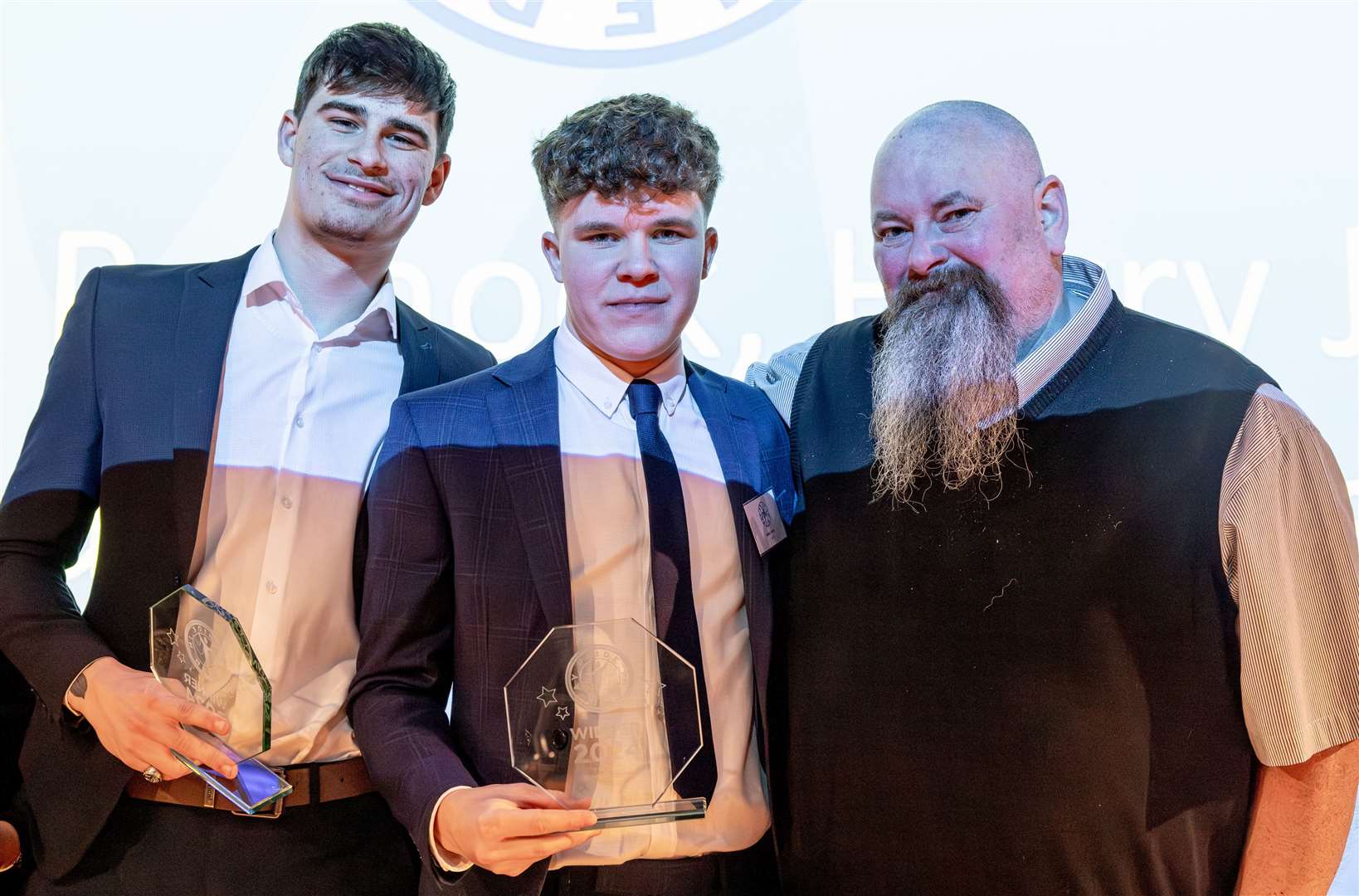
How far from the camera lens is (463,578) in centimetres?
160

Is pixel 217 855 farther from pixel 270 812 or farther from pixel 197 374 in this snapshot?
pixel 197 374

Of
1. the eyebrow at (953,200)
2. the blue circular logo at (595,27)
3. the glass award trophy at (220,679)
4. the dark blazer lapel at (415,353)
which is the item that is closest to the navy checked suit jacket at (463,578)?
the glass award trophy at (220,679)

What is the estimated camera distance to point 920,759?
5.34 ft

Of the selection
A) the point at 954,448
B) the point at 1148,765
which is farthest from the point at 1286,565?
the point at 954,448

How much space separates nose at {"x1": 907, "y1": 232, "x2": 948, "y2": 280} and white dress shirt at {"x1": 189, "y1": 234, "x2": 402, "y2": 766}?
0.91 metres

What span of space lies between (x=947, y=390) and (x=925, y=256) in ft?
0.73

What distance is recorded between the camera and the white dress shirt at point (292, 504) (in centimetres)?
175

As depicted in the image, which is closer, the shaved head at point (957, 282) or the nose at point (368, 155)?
the shaved head at point (957, 282)

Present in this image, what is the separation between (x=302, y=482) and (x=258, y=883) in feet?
1.99

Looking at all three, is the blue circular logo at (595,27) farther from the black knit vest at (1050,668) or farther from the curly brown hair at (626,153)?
the black knit vest at (1050,668)

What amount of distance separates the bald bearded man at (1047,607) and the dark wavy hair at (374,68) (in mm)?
857

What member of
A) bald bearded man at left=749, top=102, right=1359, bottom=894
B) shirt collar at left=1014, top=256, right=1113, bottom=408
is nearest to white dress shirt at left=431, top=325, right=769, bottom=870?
bald bearded man at left=749, top=102, right=1359, bottom=894

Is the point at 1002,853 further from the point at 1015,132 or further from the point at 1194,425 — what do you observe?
the point at 1015,132

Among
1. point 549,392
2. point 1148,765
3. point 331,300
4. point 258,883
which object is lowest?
point 258,883
